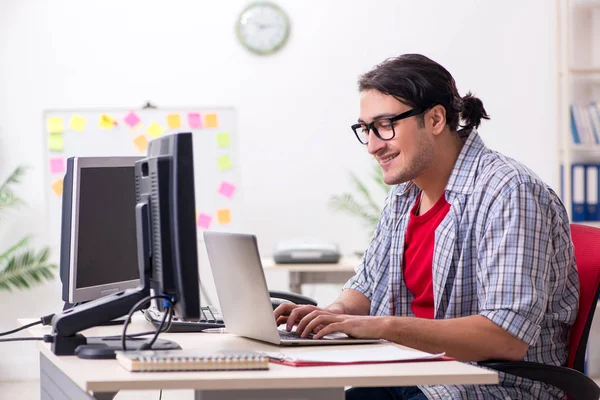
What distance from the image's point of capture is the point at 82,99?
4613 mm

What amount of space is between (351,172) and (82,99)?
1.58m

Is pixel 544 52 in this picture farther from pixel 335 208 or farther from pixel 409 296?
pixel 409 296

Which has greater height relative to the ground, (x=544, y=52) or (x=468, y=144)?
(x=544, y=52)

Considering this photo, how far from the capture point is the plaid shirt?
5.34 feet

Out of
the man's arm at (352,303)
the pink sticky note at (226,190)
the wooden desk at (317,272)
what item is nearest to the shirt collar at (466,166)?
the man's arm at (352,303)

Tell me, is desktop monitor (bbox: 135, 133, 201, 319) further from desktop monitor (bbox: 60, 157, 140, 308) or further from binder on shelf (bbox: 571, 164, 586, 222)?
binder on shelf (bbox: 571, 164, 586, 222)

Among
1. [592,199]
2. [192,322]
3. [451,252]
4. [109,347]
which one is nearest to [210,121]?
[592,199]

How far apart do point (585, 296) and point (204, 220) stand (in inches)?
109

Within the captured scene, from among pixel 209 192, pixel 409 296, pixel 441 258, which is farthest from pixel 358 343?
pixel 209 192

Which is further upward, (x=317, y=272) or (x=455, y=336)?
(x=455, y=336)

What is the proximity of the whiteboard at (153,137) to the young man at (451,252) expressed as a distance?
7.10 feet

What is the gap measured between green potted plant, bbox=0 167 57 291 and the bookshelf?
2870 mm

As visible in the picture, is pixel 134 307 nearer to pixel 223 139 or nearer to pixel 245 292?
pixel 245 292

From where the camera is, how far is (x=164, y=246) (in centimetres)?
140
